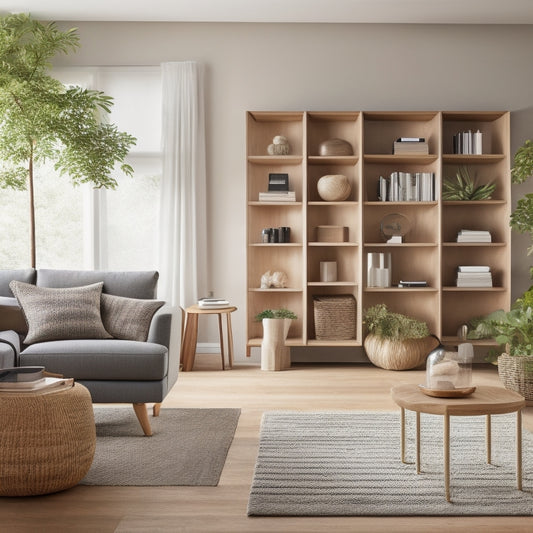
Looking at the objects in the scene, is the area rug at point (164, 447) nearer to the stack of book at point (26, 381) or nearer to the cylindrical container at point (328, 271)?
the stack of book at point (26, 381)

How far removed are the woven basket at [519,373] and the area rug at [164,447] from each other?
6.12ft

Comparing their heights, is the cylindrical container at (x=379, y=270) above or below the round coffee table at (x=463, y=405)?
above

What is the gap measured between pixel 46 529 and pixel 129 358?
1.24 meters

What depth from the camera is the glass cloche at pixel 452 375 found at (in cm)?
268

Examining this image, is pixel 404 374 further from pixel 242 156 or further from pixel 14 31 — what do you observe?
pixel 14 31

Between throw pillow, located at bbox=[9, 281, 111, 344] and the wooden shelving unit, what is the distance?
188 cm

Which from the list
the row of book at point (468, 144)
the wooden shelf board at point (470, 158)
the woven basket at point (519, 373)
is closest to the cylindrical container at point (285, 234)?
the wooden shelf board at point (470, 158)

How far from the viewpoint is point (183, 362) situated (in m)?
5.43

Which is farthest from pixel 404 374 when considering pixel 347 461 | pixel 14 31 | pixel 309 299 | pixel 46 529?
pixel 14 31

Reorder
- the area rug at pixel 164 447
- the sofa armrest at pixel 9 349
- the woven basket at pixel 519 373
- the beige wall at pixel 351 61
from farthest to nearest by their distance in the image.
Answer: the beige wall at pixel 351 61 < the woven basket at pixel 519 373 < the sofa armrest at pixel 9 349 < the area rug at pixel 164 447

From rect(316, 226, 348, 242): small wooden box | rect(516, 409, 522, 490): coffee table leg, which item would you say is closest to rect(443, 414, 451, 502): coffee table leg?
rect(516, 409, 522, 490): coffee table leg

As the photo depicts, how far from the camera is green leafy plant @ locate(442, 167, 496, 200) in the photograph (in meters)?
5.47

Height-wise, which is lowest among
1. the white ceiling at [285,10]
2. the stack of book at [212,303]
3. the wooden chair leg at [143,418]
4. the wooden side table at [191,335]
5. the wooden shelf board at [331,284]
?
the wooden chair leg at [143,418]

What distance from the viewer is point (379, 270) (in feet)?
18.2
